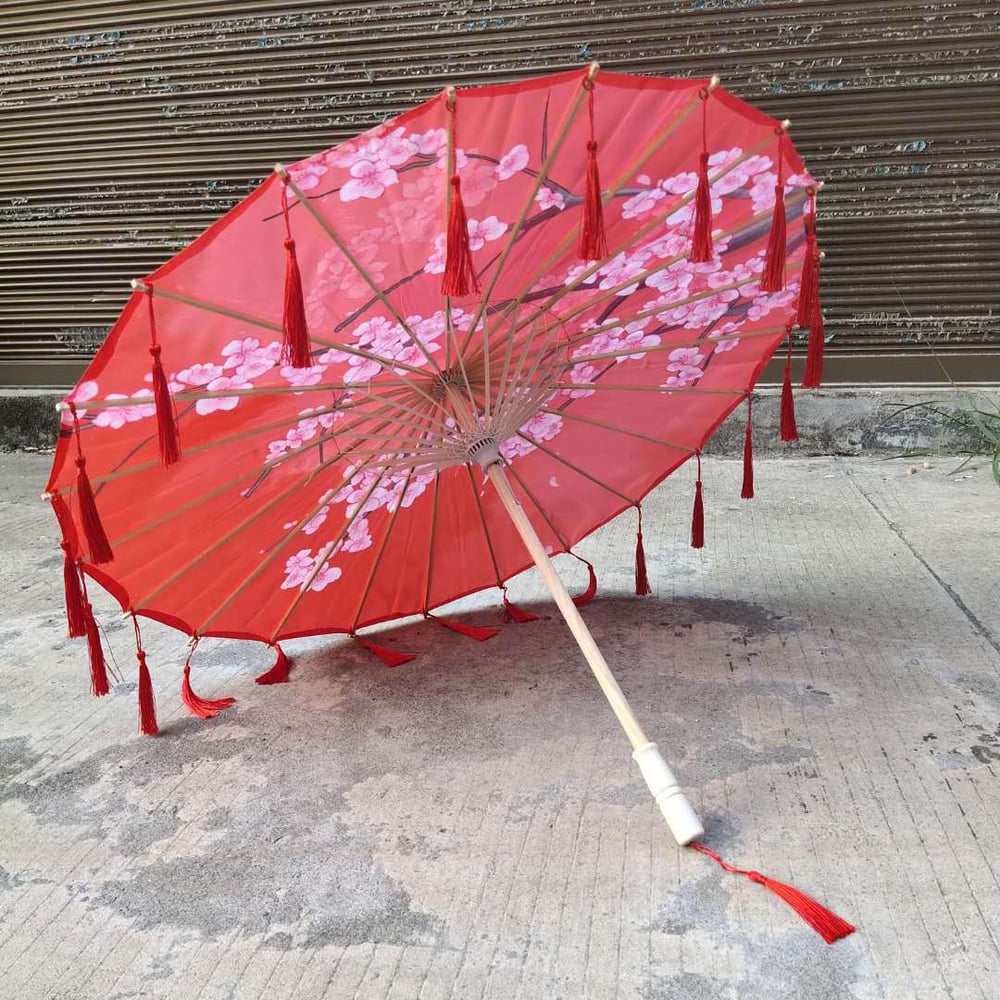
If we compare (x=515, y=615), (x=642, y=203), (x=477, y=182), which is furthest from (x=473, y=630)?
(x=477, y=182)

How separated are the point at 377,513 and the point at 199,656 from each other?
0.71 meters

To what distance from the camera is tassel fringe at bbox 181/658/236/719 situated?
98.0 inches

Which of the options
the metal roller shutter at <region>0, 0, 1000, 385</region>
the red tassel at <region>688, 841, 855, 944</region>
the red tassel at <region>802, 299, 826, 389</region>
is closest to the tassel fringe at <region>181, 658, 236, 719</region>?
the red tassel at <region>688, 841, 855, 944</region>

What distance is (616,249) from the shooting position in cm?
216

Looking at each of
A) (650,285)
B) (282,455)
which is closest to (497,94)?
(650,285)

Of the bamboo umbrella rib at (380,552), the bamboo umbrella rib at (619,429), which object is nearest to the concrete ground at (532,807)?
the bamboo umbrella rib at (380,552)

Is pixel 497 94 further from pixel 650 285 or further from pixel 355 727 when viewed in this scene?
pixel 355 727

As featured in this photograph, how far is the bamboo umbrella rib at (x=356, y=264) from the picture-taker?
173 centimetres

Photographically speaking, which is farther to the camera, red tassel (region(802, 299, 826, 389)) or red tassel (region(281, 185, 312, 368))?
red tassel (region(802, 299, 826, 389))

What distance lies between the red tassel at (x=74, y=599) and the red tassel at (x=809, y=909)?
131 centimetres

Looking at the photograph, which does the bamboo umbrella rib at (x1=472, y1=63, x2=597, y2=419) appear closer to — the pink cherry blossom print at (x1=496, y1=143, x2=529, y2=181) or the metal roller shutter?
the pink cherry blossom print at (x1=496, y1=143, x2=529, y2=181)

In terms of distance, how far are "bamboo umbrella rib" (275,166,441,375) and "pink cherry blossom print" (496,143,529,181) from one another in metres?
0.29

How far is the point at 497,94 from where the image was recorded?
1775 millimetres

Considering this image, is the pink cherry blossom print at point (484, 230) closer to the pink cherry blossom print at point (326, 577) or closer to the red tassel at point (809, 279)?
the red tassel at point (809, 279)
